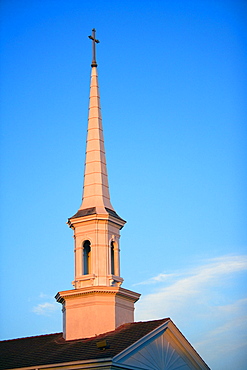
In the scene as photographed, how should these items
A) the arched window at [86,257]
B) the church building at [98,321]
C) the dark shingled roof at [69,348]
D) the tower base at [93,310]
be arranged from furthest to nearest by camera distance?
the arched window at [86,257] → the tower base at [93,310] → the church building at [98,321] → the dark shingled roof at [69,348]

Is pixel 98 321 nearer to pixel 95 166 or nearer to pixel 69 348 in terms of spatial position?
pixel 69 348

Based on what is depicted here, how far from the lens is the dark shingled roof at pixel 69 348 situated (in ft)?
A: 98.9

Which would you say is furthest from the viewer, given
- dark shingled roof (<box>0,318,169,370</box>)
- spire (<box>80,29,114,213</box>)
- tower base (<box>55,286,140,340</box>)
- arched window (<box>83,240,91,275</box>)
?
spire (<box>80,29,114,213</box>)

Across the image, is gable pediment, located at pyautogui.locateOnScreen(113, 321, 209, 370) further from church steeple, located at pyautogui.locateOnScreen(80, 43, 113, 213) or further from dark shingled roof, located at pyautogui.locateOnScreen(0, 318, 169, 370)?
church steeple, located at pyautogui.locateOnScreen(80, 43, 113, 213)

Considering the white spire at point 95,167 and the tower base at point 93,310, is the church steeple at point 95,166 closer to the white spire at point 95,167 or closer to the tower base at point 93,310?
the white spire at point 95,167

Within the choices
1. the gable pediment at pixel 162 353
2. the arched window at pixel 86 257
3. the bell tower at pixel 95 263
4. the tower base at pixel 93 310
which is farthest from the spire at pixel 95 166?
the gable pediment at pixel 162 353

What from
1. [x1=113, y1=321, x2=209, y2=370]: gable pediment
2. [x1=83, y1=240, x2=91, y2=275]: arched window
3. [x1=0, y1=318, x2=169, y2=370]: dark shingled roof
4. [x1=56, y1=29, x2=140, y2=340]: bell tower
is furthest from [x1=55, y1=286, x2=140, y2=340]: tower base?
[x1=113, y1=321, x2=209, y2=370]: gable pediment

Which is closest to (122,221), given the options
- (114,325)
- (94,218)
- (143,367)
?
(94,218)

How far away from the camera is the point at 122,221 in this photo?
3694cm

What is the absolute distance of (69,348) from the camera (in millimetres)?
32250

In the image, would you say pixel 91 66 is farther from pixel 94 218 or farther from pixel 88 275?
pixel 88 275

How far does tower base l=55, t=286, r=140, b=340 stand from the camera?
1326 inches

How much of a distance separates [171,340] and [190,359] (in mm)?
1875

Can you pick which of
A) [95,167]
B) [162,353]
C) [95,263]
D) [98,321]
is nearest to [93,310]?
[98,321]
